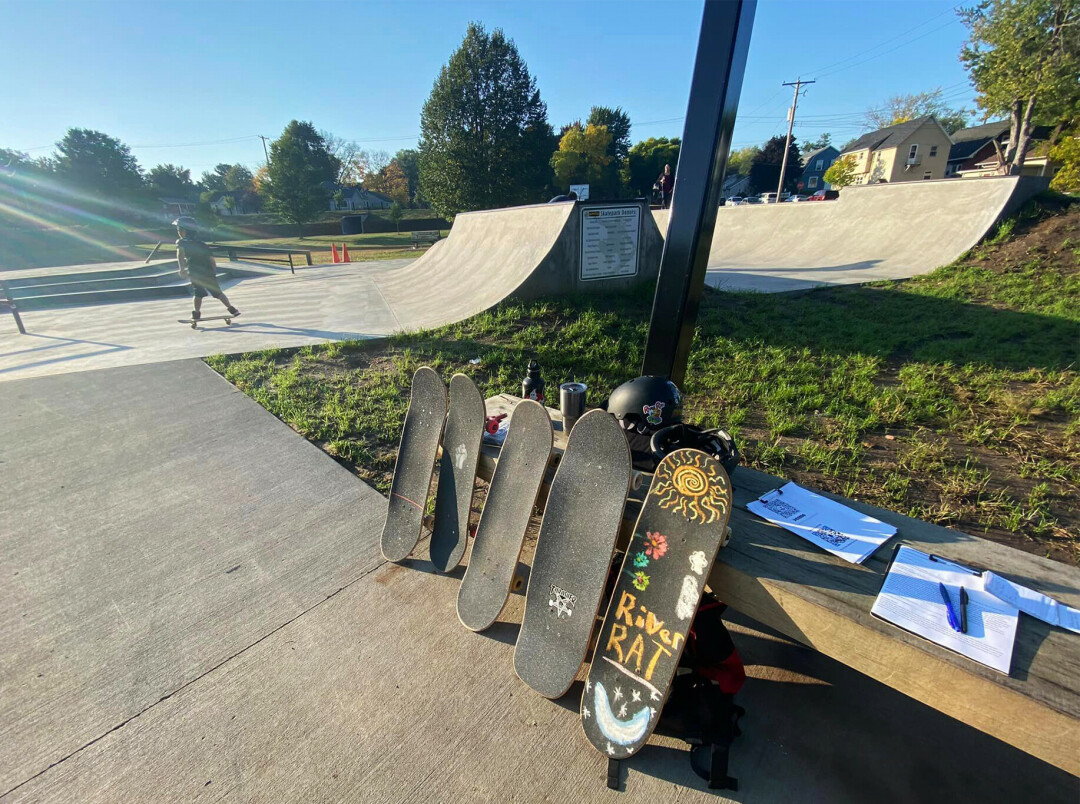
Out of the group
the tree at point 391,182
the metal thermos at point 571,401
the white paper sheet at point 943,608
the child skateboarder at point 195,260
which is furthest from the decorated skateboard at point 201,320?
the tree at point 391,182

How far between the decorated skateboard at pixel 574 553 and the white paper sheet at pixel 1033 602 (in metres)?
1.18

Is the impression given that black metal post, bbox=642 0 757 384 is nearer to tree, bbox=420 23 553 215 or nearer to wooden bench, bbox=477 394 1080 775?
wooden bench, bbox=477 394 1080 775

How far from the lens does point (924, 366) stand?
4887 mm

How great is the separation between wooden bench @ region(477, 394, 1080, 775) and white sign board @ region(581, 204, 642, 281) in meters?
5.73

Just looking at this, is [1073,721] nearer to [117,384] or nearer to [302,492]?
[302,492]

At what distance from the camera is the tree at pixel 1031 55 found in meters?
18.4

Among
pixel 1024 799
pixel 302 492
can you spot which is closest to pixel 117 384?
pixel 302 492

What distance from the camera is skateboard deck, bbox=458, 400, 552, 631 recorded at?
2.14 metres

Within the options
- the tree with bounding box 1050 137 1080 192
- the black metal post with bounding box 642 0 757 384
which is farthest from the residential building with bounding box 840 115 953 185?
the black metal post with bounding box 642 0 757 384

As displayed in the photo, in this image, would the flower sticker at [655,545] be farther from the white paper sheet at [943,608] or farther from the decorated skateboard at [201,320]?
the decorated skateboard at [201,320]

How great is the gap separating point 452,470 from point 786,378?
3859 millimetres

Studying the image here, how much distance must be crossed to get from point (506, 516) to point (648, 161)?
59168mm

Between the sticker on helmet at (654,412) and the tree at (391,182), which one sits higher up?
the tree at (391,182)

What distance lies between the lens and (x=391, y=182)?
202ft
